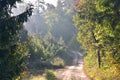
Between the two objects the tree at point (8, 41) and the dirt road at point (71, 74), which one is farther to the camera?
the dirt road at point (71, 74)

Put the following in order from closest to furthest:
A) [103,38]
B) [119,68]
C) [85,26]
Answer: [119,68] < [103,38] < [85,26]

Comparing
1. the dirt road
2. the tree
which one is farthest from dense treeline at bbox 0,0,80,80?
the dirt road

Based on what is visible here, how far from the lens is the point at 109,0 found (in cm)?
2530

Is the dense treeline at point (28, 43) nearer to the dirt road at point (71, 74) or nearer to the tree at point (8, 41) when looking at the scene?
the tree at point (8, 41)

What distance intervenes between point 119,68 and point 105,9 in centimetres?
563

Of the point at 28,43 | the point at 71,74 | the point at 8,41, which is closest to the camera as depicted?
the point at 8,41

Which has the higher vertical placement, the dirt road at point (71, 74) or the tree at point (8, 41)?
the tree at point (8, 41)

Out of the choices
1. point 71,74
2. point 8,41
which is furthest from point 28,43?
point 71,74

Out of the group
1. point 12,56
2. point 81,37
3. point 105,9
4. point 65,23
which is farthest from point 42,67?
point 65,23

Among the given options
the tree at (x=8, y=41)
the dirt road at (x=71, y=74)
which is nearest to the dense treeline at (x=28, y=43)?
the tree at (x=8, y=41)

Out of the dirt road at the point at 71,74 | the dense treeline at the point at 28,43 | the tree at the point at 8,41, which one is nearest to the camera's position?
the tree at the point at 8,41

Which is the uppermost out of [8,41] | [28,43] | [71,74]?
[8,41]

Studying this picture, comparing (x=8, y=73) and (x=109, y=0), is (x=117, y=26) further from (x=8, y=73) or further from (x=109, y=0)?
(x=8, y=73)

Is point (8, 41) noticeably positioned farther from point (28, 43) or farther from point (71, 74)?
point (71, 74)
